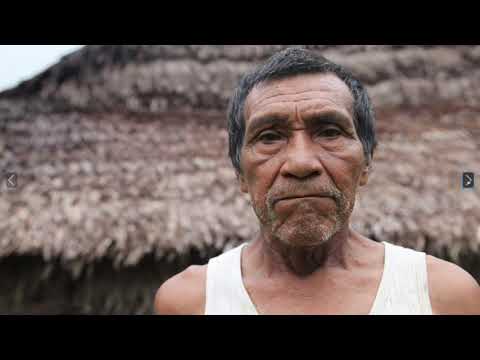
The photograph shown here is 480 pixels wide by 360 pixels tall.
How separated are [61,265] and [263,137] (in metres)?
0.81

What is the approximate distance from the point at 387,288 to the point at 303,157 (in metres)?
0.37

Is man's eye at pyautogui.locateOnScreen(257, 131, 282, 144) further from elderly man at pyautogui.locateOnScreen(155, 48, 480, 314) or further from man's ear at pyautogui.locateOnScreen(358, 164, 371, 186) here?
man's ear at pyautogui.locateOnScreen(358, 164, 371, 186)

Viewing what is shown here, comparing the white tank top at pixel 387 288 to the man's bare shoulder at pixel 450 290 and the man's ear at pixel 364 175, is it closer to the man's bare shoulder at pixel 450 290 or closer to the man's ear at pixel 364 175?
the man's bare shoulder at pixel 450 290

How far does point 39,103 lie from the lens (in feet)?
5.09

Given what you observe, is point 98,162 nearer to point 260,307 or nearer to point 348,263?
point 260,307

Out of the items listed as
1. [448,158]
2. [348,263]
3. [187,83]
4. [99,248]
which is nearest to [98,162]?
[99,248]

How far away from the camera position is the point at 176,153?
1.53 metres

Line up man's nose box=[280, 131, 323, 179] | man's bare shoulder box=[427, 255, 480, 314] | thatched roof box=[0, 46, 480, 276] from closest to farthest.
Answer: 1. man's nose box=[280, 131, 323, 179]
2. man's bare shoulder box=[427, 255, 480, 314]
3. thatched roof box=[0, 46, 480, 276]

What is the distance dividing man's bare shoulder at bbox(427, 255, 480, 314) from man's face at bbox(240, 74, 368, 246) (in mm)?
256

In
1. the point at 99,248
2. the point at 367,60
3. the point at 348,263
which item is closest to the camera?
the point at 348,263

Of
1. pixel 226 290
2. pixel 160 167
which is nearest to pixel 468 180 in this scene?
pixel 226 290

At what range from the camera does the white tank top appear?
1.06m

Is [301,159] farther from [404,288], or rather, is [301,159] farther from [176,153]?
[176,153]

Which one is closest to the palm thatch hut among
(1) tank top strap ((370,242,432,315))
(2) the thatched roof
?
(2) the thatched roof
